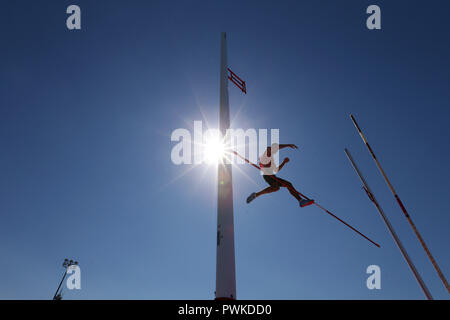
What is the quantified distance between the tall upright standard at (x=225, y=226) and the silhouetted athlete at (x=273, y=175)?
3.20 meters

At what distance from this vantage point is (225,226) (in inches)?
230

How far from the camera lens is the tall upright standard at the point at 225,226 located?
17.1 ft

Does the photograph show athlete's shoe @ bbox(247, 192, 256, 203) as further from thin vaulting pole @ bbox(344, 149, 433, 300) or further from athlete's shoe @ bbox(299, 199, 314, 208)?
thin vaulting pole @ bbox(344, 149, 433, 300)

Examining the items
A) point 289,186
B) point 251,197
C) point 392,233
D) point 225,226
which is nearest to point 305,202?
point 289,186

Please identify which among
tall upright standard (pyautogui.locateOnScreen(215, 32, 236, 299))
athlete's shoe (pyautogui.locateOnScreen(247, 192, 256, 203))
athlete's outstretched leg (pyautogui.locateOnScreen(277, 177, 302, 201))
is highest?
athlete's outstretched leg (pyautogui.locateOnScreen(277, 177, 302, 201))

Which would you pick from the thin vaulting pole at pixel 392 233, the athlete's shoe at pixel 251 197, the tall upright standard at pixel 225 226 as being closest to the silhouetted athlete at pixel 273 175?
the athlete's shoe at pixel 251 197

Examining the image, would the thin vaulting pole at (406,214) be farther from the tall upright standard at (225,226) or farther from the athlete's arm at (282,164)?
the tall upright standard at (225,226)

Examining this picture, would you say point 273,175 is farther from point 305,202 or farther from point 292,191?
point 305,202

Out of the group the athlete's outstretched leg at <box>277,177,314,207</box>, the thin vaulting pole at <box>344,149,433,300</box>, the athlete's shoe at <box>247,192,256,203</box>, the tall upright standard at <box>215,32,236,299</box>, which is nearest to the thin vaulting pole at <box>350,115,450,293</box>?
the thin vaulting pole at <box>344,149,433,300</box>

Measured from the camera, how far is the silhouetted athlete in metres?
9.95

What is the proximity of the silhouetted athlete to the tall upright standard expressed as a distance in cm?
320

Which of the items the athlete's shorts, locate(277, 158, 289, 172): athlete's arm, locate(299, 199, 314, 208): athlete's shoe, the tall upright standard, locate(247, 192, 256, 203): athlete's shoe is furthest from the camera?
the athlete's shorts
